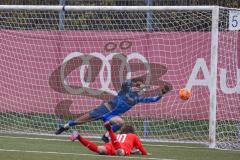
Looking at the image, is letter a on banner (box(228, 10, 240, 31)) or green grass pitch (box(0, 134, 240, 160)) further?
letter a on banner (box(228, 10, 240, 31))

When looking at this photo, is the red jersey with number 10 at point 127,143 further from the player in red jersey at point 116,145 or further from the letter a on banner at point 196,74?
the letter a on banner at point 196,74

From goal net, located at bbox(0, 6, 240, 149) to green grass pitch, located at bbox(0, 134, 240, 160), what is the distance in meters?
1.12

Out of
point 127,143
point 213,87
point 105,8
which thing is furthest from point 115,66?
point 127,143

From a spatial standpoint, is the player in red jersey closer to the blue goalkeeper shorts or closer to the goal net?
the blue goalkeeper shorts

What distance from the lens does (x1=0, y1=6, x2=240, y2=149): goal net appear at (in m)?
18.8

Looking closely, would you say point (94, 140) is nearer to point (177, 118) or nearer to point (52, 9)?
point (177, 118)

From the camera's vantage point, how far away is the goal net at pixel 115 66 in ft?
61.6

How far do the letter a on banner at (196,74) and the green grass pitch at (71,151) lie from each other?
160 centimetres

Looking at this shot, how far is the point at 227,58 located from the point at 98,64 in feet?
11.4

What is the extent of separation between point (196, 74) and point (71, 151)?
4421mm

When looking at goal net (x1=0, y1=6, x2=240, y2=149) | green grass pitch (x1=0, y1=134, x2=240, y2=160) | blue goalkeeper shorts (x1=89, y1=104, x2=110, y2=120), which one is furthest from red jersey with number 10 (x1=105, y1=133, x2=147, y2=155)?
goal net (x1=0, y1=6, x2=240, y2=149)

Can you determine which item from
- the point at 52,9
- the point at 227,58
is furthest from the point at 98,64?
the point at 227,58

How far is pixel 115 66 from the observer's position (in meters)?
20.2

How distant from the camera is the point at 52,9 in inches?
760
